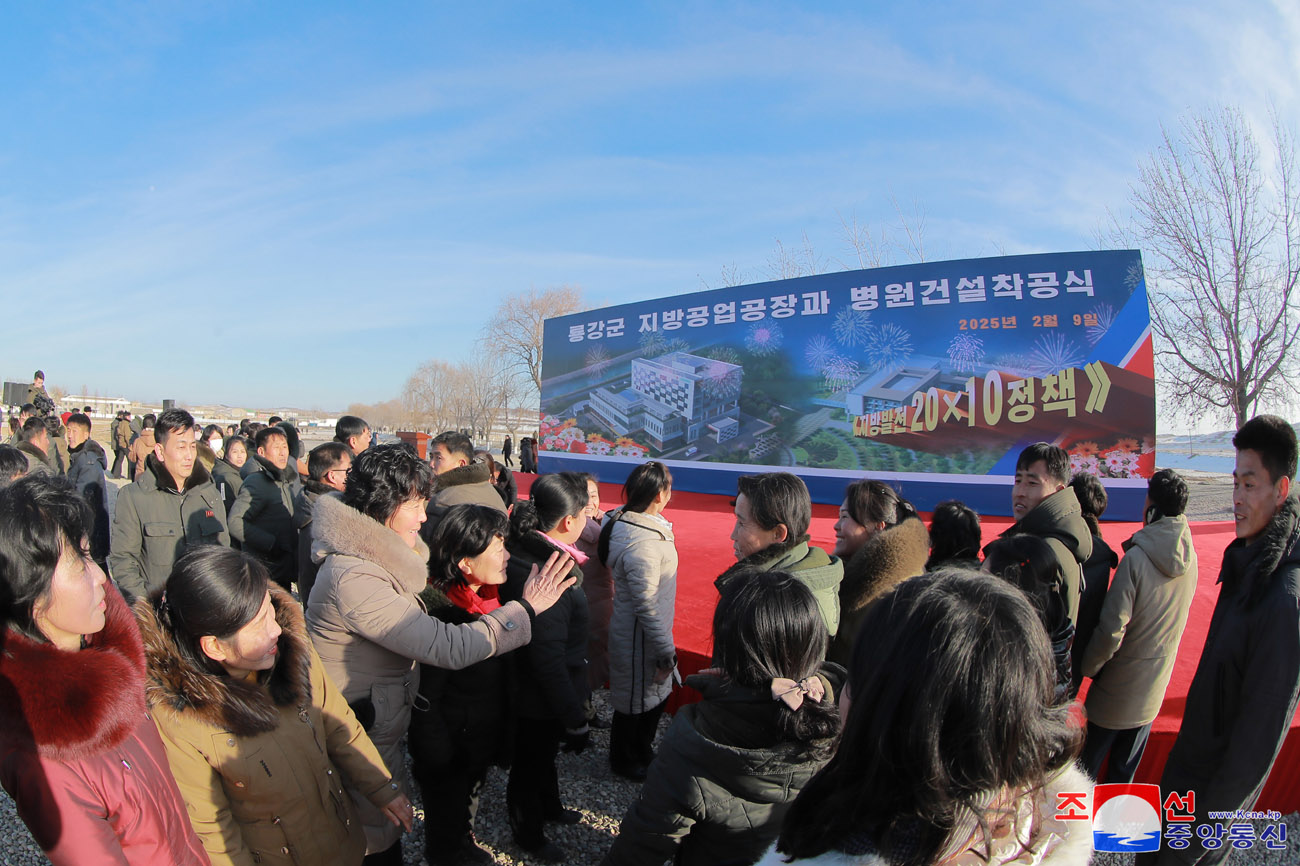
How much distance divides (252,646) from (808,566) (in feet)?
5.52

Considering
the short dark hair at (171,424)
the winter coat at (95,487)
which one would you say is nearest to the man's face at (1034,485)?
the short dark hair at (171,424)

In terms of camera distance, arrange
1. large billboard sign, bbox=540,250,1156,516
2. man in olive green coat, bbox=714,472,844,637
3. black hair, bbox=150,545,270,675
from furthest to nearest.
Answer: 1. large billboard sign, bbox=540,250,1156,516
2. man in olive green coat, bbox=714,472,844,637
3. black hair, bbox=150,545,270,675

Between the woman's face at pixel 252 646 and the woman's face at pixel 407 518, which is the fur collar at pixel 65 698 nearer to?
the woman's face at pixel 252 646

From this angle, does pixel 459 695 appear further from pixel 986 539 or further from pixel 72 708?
pixel 986 539

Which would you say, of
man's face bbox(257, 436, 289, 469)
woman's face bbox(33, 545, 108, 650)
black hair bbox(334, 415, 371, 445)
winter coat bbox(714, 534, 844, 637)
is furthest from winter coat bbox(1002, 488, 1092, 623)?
man's face bbox(257, 436, 289, 469)

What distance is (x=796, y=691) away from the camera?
1.40 metres

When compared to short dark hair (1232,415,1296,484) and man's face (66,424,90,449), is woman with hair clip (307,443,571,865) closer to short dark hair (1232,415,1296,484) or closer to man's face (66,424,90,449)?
short dark hair (1232,415,1296,484)

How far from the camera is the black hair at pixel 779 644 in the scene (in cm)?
140

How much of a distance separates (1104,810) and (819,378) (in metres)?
10.3

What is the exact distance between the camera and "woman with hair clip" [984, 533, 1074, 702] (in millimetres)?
2352

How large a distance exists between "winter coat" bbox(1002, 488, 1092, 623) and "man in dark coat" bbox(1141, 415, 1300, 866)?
43 centimetres

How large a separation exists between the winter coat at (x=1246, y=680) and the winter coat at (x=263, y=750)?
2.48 m

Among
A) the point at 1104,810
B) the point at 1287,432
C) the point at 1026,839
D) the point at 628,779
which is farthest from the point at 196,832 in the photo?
the point at 1287,432

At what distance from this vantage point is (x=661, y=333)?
14984mm
